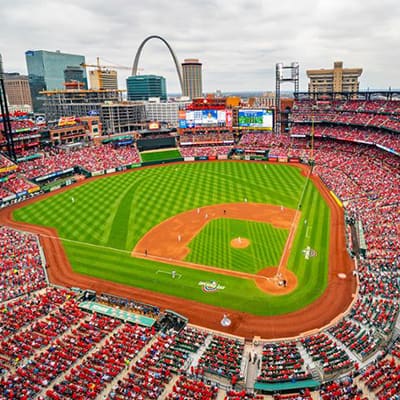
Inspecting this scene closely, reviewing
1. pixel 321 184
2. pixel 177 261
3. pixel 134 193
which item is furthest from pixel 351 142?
pixel 177 261

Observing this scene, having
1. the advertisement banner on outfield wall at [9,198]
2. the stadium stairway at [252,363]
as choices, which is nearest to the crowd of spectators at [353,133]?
the stadium stairway at [252,363]

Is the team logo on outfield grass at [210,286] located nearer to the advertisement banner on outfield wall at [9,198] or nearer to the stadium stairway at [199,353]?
the stadium stairway at [199,353]

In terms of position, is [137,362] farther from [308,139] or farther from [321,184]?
[308,139]

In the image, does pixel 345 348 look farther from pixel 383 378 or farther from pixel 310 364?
pixel 383 378

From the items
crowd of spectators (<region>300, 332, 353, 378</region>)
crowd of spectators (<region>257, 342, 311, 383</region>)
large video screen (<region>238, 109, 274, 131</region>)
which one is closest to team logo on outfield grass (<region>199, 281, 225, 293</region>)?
crowd of spectators (<region>257, 342, 311, 383</region>)

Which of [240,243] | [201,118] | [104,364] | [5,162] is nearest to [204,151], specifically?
[201,118]

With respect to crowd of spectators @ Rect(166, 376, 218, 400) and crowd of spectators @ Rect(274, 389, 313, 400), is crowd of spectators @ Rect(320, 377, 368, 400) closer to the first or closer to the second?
crowd of spectators @ Rect(274, 389, 313, 400)
